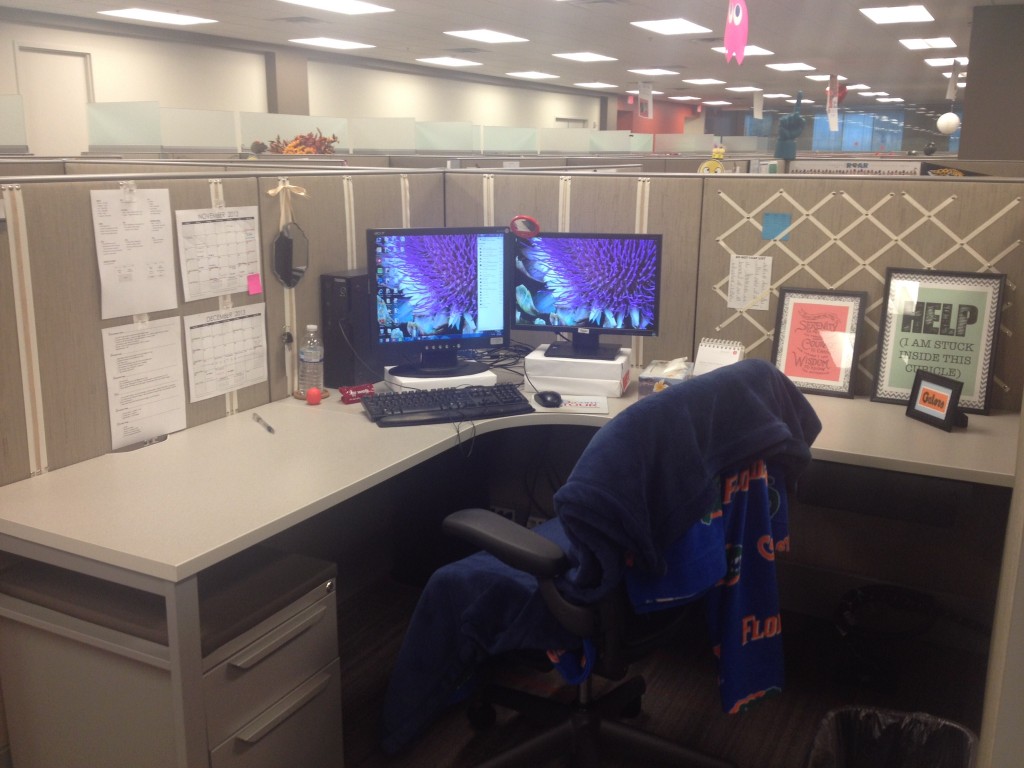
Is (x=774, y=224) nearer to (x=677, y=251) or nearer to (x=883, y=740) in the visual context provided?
(x=677, y=251)

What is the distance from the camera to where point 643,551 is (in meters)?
1.28

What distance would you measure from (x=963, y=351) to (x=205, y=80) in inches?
363

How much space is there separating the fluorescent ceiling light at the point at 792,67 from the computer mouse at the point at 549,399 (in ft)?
37.5

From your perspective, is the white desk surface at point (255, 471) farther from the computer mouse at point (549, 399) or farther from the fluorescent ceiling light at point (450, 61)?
the fluorescent ceiling light at point (450, 61)

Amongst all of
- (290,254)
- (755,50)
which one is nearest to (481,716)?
(290,254)

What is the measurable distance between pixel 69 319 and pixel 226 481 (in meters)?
0.42

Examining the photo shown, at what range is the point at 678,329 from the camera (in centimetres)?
239

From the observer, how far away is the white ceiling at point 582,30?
7664 millimetres

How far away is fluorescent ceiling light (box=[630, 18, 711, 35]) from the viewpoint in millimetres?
8828

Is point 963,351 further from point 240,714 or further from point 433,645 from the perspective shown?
point 240,714

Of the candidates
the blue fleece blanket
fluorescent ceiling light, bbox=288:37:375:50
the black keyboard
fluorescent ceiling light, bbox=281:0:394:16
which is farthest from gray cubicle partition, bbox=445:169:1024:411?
fluorescent ceiling light, bbox=288:37:375:50

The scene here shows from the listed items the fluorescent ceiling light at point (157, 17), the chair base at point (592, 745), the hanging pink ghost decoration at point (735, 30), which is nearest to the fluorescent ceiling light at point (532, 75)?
the fluorescent ceiling light at point (157, 17)

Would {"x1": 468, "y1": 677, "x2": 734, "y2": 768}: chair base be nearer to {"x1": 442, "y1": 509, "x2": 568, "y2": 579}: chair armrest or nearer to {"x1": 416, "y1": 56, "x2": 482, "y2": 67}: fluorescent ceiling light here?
{"x1": 442, "y1": 509, "x2": 568, "y2": 579}: chair armrest

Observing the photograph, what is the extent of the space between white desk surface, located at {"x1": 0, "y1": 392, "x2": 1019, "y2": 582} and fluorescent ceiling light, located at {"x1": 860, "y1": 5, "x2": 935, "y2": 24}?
711 centimetres
